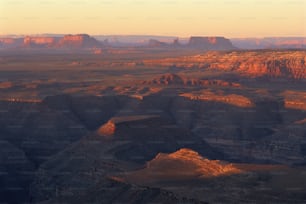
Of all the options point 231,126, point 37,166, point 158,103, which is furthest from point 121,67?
point 37,166

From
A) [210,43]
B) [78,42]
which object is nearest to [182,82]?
[78,42]

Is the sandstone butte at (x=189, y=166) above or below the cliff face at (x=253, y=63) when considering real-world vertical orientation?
above

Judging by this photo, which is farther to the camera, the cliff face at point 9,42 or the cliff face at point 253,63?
the cliff face at point 9,42

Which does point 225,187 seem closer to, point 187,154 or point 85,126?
point 187,154

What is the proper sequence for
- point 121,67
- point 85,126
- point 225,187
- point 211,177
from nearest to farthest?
point 225,187 → point 211,177 → point 85,126 → point 121,67

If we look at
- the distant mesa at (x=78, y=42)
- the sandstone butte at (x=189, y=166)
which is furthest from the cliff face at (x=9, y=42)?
the sandstone butte at (x=189, y=166)

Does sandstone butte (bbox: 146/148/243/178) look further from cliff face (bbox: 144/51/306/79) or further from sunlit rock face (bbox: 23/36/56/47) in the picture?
sunlit rock face (bbox: 23/36/56/47)

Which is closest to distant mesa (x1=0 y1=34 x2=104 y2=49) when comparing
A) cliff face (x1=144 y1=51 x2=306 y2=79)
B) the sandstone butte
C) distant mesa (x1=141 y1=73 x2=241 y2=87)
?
cliff face (x1=144 y1=51 x2=306 y2=79)

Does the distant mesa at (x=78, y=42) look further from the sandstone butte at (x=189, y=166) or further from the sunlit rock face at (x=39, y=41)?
the sandstone butte at (x=189, y=166)
